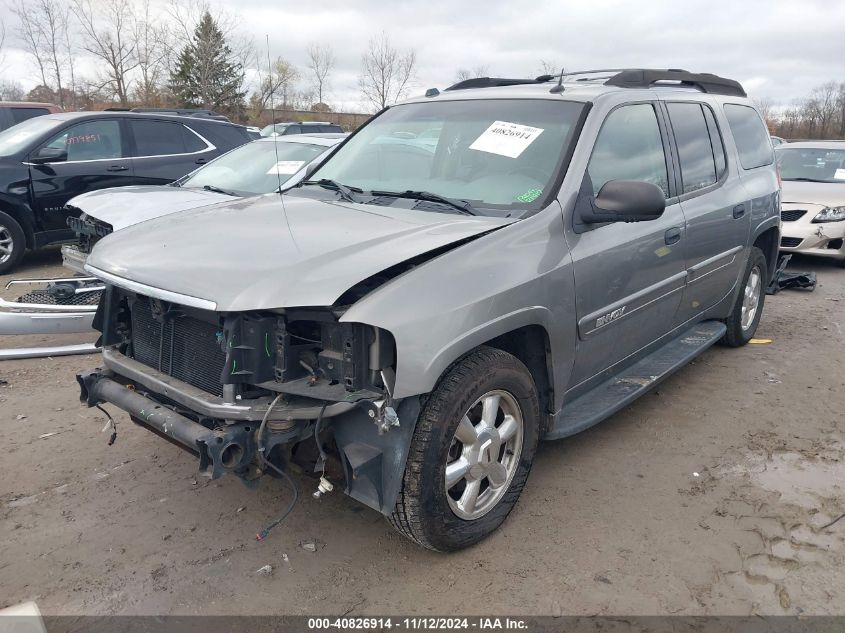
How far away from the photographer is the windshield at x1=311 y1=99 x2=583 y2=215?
3.23 metres

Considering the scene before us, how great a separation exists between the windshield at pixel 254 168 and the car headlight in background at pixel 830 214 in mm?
6547

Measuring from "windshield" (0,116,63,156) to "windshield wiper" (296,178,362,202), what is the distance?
5.63 m

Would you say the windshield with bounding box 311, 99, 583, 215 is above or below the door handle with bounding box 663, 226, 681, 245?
above

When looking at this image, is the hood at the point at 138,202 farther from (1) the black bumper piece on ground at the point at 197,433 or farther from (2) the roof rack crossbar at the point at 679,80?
(2) the roof rack crossbar at the point at 679,80

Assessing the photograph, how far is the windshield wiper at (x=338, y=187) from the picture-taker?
3494mm

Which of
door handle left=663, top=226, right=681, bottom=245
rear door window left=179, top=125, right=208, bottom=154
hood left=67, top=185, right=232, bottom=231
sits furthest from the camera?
rear door window left=179, top=125, right=208, bottom=154

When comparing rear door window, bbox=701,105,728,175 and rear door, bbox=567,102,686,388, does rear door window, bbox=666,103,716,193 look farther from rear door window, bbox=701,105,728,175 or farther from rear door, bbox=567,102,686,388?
rear door, bbox=567,102,686,388

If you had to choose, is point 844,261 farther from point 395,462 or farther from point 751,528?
point 395,462

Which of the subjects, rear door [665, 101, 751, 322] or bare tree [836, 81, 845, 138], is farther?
bare tree [836, 81, 845, 138]

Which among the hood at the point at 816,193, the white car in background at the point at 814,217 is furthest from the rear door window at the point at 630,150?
the hood at the point at 816,193

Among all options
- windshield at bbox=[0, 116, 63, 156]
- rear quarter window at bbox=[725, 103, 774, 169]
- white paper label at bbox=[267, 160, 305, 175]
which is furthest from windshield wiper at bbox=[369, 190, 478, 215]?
windshield at bbox=[0, 116, 63, 156]

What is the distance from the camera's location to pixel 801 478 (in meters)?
3.54

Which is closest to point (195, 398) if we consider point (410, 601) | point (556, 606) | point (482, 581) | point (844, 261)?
point (410, 601)

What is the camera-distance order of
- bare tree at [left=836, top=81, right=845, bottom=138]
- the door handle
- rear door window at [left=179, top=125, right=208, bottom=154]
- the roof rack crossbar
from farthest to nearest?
bare tree at [left=836, top=81, right=845, bottom=138]
rear door window at [left=179, top=125, right=208, bottom=154]
the roof rack crossbar
the door handle
